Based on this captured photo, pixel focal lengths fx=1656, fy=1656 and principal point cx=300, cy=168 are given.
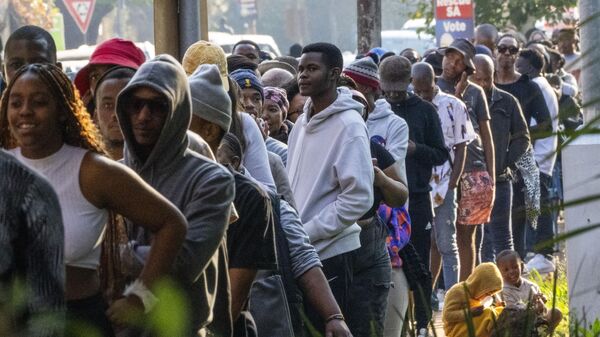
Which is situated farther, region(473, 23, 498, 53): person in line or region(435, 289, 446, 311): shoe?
region(473, 23, 498, 53): person in line

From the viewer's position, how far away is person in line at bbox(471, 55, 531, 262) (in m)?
13.1

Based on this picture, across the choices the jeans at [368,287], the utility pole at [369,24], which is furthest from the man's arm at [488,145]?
the utility pole at [369,24]

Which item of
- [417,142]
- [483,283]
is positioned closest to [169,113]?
[483,283]

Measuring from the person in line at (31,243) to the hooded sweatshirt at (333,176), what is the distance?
3.50 meters

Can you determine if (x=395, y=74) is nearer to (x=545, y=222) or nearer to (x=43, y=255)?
(x=545, y=222)

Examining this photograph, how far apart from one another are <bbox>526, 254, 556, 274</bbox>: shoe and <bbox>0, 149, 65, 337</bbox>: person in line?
1028 centimetres

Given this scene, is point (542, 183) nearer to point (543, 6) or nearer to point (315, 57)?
point (315, 57)

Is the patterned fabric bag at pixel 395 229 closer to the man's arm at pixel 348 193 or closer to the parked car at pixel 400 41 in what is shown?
the man's arm at pixel 348 193

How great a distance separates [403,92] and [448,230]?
147 cm

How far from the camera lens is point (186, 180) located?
4.96 meters

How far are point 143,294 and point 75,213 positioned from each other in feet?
0.94

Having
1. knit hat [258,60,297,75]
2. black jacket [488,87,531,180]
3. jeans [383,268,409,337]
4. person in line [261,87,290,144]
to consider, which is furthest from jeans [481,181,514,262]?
jeans [383,268,409,337]

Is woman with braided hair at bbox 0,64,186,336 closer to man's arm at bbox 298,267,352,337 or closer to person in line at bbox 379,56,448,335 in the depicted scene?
man's arm at bbox 298,267,352,337

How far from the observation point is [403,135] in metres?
9.25
